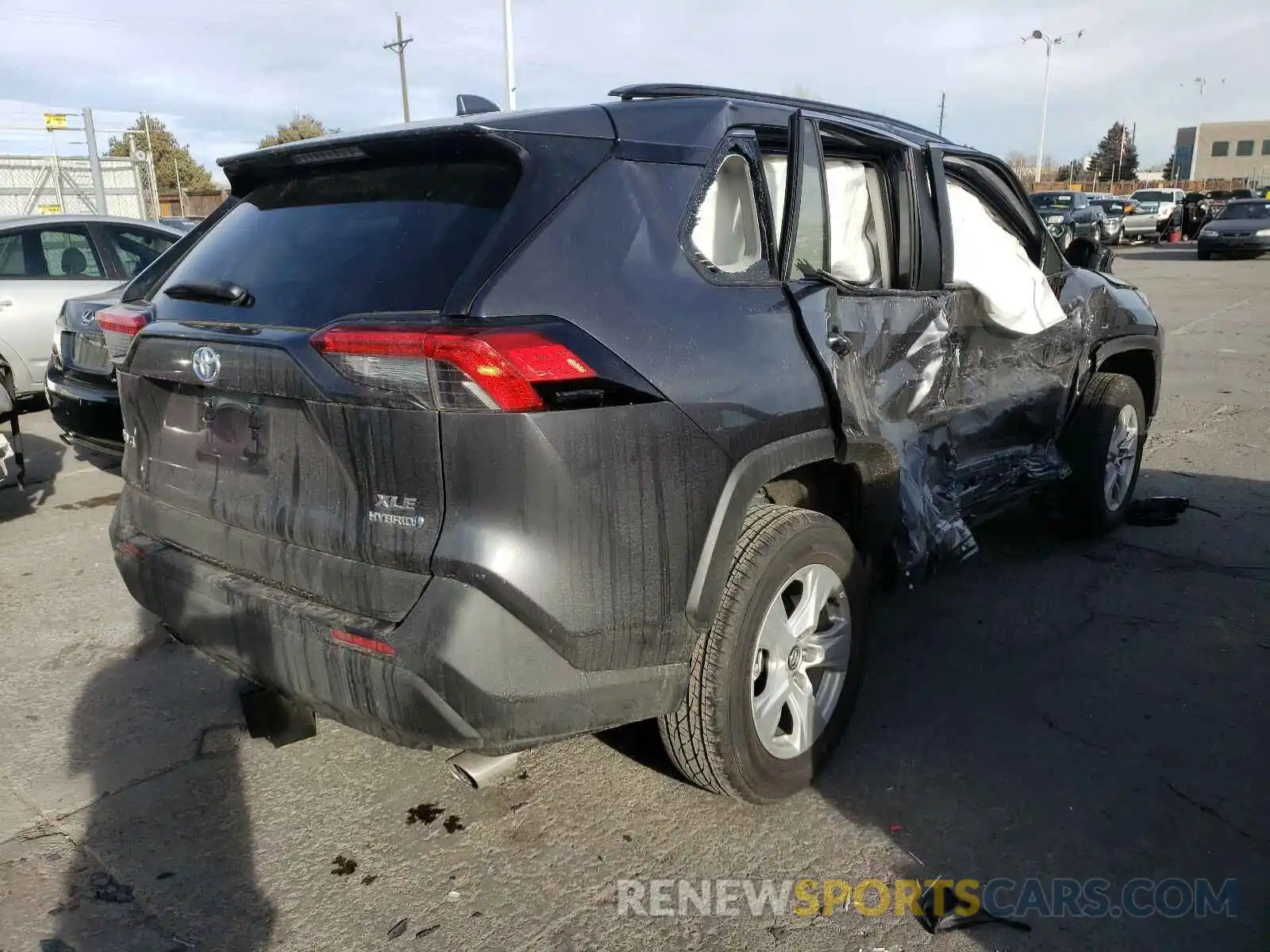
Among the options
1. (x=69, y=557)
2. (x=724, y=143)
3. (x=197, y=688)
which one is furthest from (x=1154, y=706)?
(x=69, y=557)

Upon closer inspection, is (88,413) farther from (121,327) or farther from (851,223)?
(851,223)

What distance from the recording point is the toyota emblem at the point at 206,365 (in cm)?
248

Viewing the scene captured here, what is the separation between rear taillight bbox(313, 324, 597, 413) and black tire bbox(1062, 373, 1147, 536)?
355cm

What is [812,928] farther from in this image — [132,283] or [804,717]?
[132,283]

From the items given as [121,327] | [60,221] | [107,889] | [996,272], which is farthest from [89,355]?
[996,272]

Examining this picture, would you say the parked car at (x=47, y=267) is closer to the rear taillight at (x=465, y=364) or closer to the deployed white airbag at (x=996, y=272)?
the deployed white airbag at (x=996, y=272)

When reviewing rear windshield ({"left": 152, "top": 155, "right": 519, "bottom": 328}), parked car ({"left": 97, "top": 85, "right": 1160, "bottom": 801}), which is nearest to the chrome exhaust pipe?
parked car ({"left": 97, "top": 85, "right": 1160, "bottom": 801})

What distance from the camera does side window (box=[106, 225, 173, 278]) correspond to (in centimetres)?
845

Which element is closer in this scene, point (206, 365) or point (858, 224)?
point (206, 365)

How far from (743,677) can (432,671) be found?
906 mm

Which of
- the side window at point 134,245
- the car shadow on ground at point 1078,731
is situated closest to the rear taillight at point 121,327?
the car shadow on ground at point 1078,731

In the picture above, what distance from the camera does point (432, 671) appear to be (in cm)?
215

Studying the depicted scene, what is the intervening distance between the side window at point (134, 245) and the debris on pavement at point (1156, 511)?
25.2 ft

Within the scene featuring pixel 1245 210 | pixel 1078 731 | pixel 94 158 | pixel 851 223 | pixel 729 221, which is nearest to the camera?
pixel 729 221
